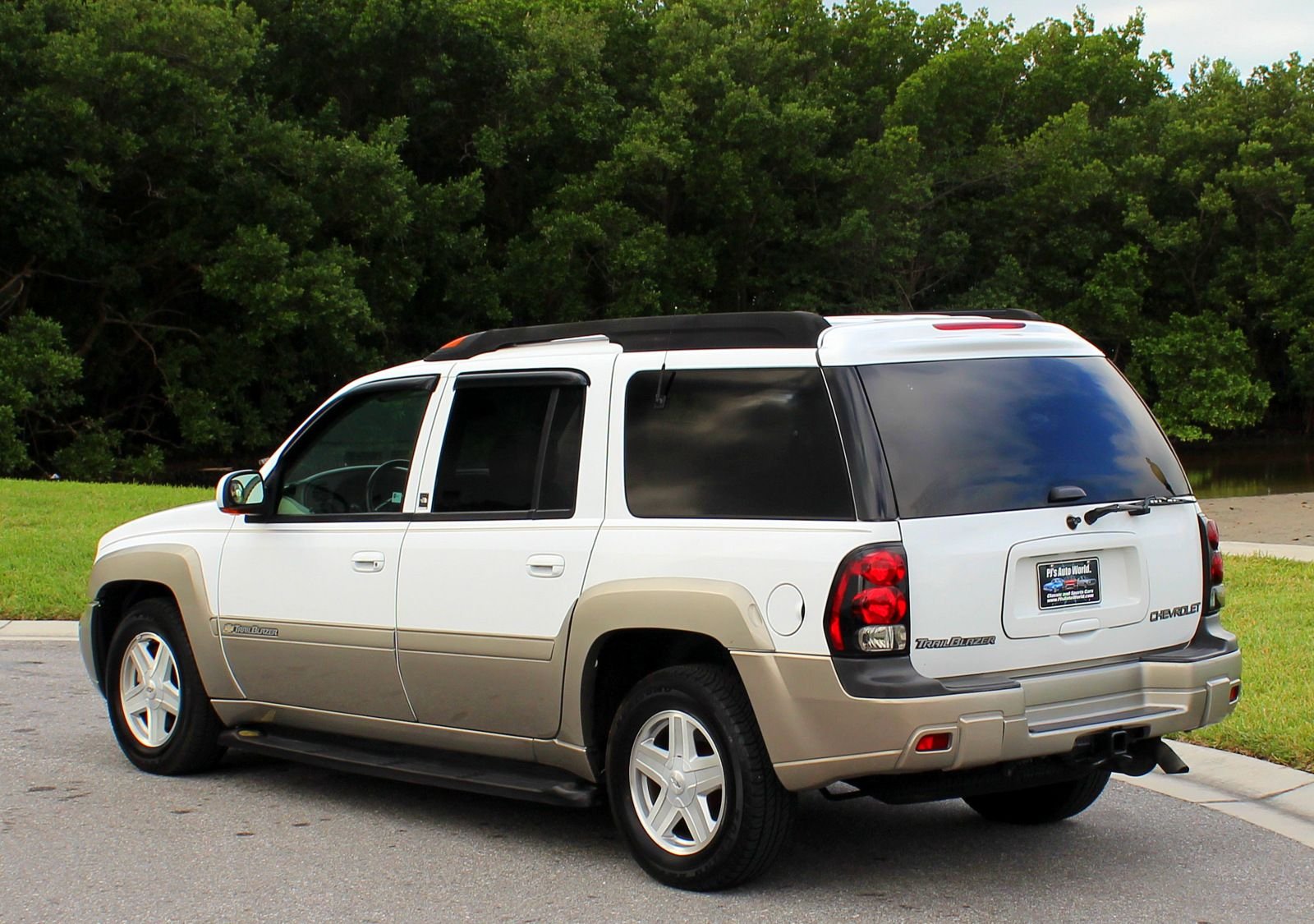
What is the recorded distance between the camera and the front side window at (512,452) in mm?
5730

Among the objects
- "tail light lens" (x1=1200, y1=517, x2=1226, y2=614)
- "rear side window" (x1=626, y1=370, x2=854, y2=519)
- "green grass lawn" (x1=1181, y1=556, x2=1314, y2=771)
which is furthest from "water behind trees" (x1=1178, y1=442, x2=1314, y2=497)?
"rear side window" (x1=626, y1=370, x2=854, y2=519)

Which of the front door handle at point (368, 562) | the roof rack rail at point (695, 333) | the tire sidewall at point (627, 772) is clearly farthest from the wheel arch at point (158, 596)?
the tire sidewall at point (627, 772)

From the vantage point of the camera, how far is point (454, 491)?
19.9 feet

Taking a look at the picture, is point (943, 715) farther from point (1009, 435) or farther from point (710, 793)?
point (1009, 435)

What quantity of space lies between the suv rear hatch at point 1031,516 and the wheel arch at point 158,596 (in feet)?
11.3

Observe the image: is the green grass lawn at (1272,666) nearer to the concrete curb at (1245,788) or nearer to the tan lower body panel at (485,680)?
the concrete curb at (1245,788)

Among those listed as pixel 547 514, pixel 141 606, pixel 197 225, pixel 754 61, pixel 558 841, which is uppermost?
pixel 754 61

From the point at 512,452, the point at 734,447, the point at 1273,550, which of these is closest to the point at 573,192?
the point at 1273,550

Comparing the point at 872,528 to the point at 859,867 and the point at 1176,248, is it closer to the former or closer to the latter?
the point at 859,867

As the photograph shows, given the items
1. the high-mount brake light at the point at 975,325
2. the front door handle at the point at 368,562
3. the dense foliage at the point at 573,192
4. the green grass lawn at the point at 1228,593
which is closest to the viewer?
the high-mount brake light at the point at 975,325

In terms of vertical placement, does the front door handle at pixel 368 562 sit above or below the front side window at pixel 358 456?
below

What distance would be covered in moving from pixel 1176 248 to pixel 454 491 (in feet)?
166

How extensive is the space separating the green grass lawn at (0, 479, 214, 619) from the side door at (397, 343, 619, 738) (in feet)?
23.1

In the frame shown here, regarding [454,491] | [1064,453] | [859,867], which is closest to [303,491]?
[454,491]
